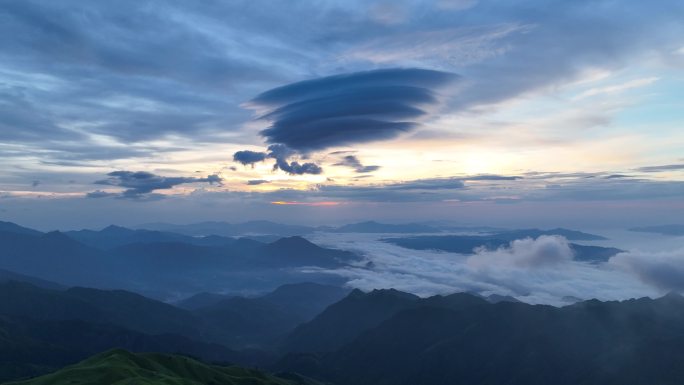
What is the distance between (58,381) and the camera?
198 metres

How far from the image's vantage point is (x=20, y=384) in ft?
648

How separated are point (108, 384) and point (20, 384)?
125 feet

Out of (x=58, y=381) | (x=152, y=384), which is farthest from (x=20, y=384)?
(x=152, y=384)

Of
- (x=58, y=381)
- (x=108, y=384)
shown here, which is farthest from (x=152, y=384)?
(x=58, y=381)

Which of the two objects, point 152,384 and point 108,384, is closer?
point 152,384

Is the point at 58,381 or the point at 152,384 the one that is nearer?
the point at 152,384

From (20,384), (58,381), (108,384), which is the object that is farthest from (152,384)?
(20,384)

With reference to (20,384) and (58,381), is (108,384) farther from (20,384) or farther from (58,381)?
(20,384)

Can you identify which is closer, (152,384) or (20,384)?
(152,384)

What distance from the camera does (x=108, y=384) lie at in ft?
641

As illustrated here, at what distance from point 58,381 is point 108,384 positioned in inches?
872

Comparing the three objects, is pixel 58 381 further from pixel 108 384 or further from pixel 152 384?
pixel 152 384

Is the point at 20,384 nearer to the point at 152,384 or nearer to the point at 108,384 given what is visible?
the point at 108,384
